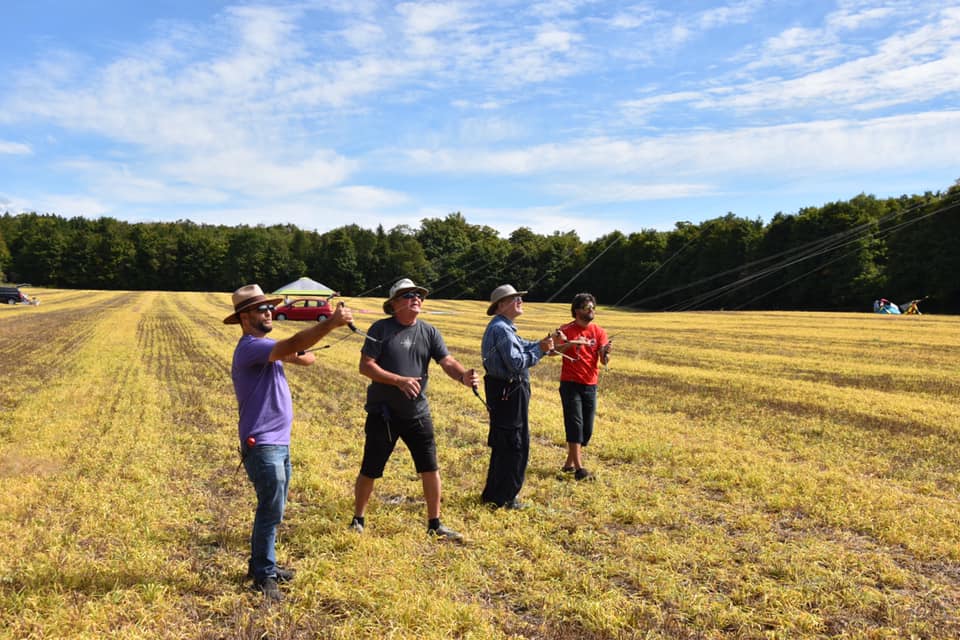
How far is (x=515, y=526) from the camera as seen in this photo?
5309 millimetres

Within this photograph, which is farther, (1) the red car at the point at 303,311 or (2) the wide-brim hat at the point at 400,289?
(1) the red car at the point at 303,311

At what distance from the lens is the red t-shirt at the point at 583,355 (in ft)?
22.4

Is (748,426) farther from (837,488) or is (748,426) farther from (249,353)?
(249,353)

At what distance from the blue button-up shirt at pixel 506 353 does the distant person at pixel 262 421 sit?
1997 millimetres

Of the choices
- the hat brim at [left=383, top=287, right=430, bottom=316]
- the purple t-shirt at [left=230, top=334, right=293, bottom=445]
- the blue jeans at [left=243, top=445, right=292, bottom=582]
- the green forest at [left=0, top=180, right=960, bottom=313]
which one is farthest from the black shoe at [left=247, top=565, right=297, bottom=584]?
the green forest at [left=0, top=180, right=960, bottom=313]

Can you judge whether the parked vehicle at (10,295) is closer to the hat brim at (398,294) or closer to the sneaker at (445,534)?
the hat brim at (398,294)

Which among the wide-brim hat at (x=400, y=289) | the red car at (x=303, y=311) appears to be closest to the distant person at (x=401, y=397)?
the wide-brim hat at (x=400, y=289)

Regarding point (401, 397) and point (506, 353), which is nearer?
point (401, 397)

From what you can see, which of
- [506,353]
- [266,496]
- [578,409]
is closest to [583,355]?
[578,409]

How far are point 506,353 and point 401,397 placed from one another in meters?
1.11

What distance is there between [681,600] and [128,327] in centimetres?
2909

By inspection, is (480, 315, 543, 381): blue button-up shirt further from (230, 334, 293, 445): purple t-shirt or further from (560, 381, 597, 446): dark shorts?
(230, 334, 293, 445): purple t-shirt

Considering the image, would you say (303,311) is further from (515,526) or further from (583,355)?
(515,526)

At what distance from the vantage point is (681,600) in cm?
406
